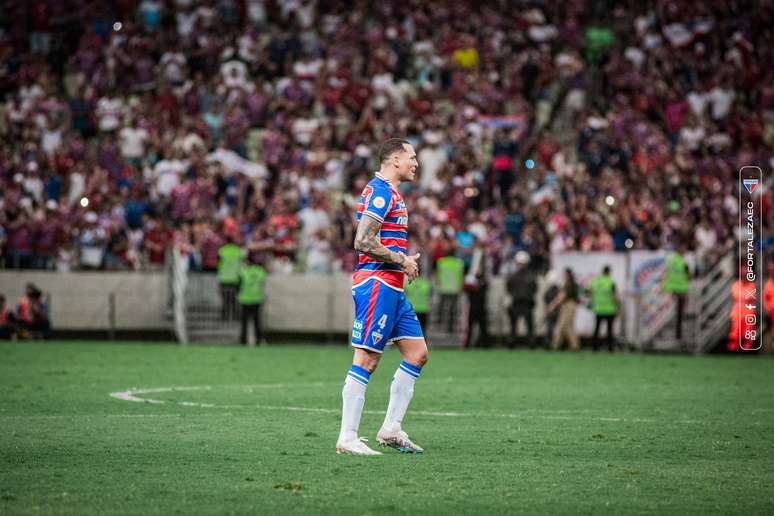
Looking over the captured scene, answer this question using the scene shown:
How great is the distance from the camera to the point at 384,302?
1046cm

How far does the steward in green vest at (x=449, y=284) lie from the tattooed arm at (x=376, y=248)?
1910cm

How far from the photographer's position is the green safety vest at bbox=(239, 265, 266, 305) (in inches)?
1125

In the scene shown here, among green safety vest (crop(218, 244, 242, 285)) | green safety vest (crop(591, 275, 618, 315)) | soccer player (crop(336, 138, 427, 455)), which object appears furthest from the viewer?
green safety vest (crop(218, 244, 242, 285))

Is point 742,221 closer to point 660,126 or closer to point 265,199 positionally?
point 660,126

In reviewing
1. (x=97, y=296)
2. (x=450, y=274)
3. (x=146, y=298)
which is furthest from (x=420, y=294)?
(x=97, y=296)

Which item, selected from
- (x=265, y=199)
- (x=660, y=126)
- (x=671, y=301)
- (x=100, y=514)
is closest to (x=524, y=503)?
(x=100, y=514)

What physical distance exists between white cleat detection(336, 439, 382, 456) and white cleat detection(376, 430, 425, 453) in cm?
27

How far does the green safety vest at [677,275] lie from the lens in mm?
28125

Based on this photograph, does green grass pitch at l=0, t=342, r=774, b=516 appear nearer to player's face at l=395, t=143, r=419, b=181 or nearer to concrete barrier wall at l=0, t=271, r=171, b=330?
player's face at l=395, t=143, r=419, b=181

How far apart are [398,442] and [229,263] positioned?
19.0m

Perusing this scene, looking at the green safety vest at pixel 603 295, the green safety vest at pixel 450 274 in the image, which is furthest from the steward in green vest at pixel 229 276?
the green safety vest at pixel 603 295

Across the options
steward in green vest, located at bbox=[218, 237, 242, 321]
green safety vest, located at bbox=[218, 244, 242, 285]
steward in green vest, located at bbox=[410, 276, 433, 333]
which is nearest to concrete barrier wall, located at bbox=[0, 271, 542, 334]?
steward in green vest, located at bbox=[218, 237, 242, 321]

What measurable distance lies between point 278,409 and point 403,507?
646 centimetres

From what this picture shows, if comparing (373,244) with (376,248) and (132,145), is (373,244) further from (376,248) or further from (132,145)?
(132,145)
